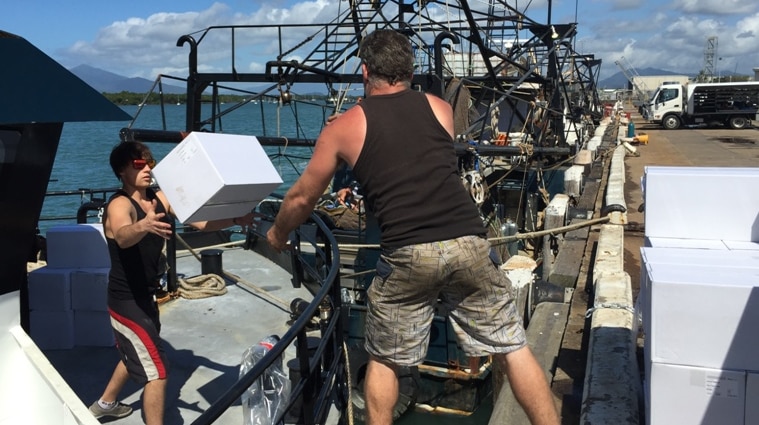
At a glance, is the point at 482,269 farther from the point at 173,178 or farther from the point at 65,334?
the point at 65,334

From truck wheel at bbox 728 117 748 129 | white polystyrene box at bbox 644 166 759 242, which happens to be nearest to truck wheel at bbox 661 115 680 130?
truck wheel at bbox 728 117 748 129

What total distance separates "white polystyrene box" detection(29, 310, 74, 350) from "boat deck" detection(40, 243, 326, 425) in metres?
0.07

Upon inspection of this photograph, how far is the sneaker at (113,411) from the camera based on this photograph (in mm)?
4059

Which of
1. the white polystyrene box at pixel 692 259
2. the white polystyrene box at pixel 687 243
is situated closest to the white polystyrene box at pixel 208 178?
the white polystyrene box at pixel 692 259

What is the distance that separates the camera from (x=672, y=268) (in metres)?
3.06

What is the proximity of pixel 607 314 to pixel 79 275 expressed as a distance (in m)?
4.10

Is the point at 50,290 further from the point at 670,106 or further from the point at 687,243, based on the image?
the point at 670,106

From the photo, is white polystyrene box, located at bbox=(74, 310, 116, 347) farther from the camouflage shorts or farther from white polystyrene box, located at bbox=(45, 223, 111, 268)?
the camouflage shorts

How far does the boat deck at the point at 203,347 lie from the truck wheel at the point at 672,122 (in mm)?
36092

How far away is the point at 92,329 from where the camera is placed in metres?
5.25

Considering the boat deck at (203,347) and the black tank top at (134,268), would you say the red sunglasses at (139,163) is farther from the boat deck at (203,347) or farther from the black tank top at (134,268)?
the boat deck at (203,347)

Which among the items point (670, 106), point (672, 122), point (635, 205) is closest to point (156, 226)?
point (635, 205)

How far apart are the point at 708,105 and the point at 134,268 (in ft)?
129

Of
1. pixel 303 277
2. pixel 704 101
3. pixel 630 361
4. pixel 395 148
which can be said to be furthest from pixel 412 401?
pixel 704 101
